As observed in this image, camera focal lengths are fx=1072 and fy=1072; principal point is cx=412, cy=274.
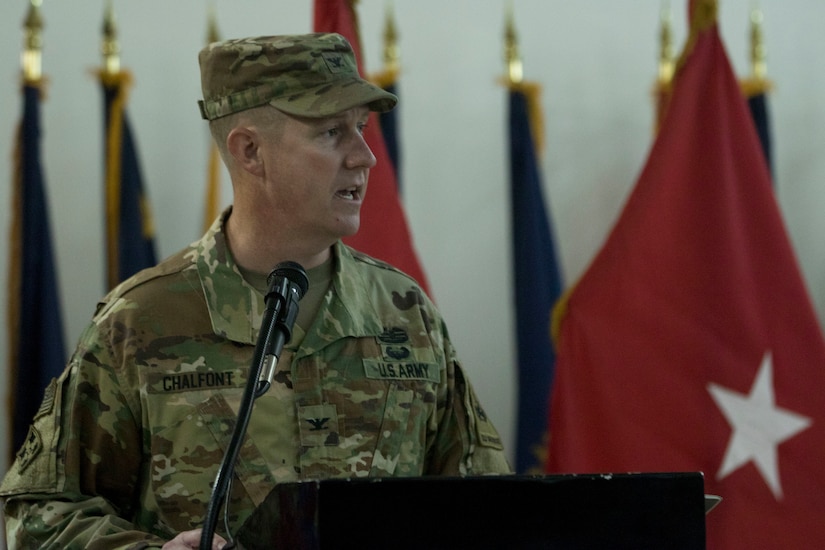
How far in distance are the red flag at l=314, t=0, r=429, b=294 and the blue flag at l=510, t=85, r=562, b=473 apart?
0.45 metres

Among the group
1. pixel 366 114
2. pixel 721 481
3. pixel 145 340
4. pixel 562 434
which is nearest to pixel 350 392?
pixel 145 340

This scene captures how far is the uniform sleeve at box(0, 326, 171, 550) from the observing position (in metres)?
1.40

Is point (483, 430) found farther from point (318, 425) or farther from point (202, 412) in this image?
point (202, 412)

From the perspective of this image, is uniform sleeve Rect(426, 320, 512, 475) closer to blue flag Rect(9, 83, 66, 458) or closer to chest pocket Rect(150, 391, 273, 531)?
chest pocket Rect(150, 391, 273, 531)

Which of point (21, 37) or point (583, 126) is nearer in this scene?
point (21, 37)

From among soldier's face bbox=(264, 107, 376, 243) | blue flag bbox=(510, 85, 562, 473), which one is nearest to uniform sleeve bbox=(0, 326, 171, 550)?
soldier's face bbox=(264, 107, 376, 243)

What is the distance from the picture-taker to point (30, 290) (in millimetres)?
2582

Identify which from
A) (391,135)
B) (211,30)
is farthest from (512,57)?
(211,30)

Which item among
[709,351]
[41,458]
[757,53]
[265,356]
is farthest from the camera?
[757,53]

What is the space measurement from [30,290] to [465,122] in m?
1.31

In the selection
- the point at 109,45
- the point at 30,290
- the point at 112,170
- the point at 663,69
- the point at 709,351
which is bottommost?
the point at 709,351

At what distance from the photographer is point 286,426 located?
1.49 m

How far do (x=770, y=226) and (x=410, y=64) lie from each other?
1.11 metres

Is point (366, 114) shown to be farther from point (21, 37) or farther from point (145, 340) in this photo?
point (21, 37)
